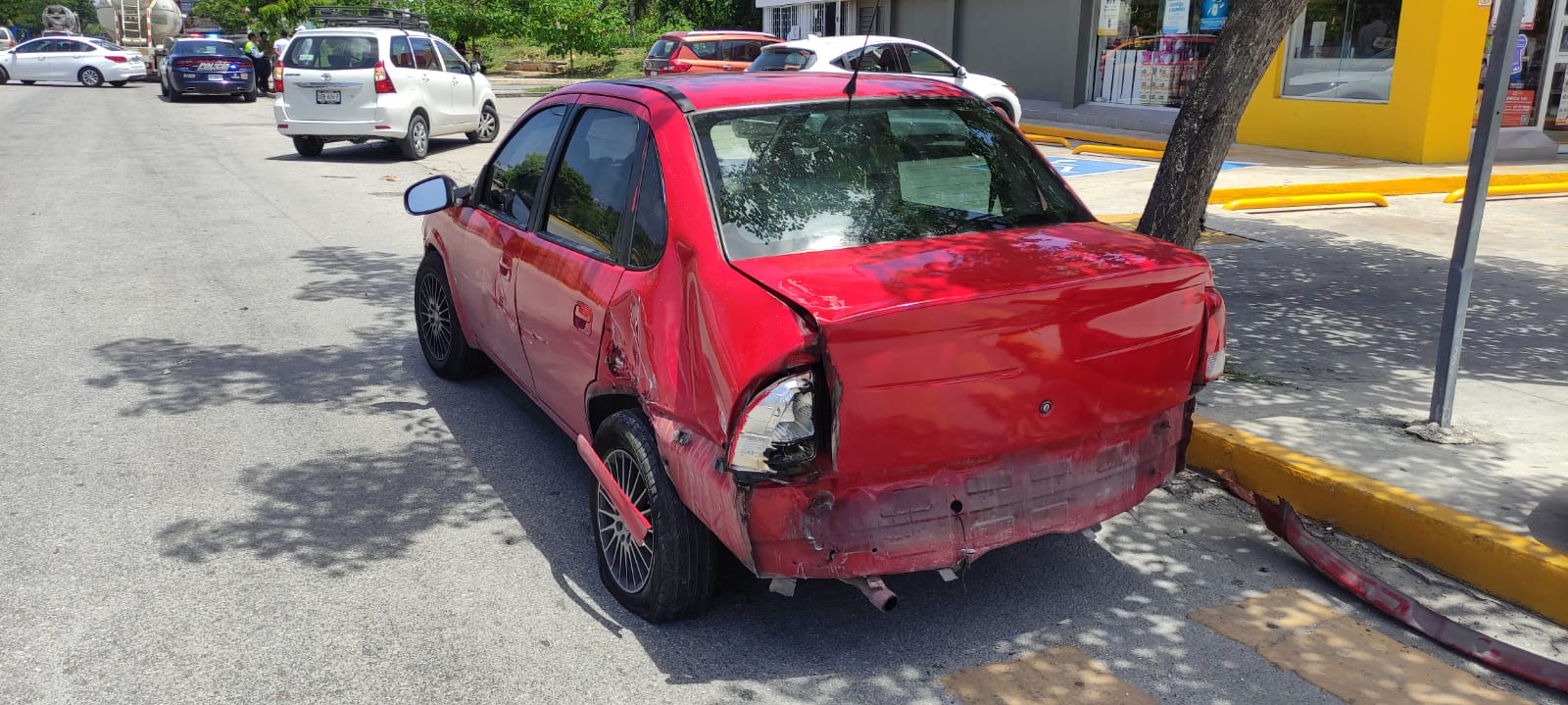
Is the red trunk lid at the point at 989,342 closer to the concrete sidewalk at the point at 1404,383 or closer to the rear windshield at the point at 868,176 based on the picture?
the rear windshield at the point at 868,176

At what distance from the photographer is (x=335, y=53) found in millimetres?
15773

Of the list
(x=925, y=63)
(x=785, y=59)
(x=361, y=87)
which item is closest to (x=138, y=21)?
(x=361, y=87)

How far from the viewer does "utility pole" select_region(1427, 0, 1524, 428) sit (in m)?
4.59

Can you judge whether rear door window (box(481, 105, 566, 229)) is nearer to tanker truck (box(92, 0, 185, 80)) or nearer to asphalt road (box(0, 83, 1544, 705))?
asphalt road (box(0, 83, 1544, 705))

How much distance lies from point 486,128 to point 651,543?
16.0 m

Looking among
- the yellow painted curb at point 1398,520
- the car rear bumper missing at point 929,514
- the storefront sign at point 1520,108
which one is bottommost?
the yellow painted curb at point 1398,520

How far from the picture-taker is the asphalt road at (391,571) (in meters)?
3.35

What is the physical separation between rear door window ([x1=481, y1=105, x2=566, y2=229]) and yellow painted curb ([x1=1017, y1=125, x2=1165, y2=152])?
12466 millimetres

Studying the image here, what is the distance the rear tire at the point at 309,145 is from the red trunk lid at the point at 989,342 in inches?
591

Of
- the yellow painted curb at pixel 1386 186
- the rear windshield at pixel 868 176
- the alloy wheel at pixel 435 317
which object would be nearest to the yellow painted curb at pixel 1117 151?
the yellow painted curb at pixel 1386 186

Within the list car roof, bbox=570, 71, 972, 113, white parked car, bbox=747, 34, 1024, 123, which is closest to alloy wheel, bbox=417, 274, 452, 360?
car roof, bbox=570, 71, 972, 113

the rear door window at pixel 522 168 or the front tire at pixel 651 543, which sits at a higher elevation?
the rear door window at pixel 522 168

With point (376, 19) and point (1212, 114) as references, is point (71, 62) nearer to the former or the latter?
point (376, 19)

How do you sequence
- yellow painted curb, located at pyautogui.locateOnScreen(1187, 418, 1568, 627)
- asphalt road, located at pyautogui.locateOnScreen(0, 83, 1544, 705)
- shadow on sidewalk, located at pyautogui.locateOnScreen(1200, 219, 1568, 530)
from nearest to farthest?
asphalt road, located at pyautogui.locateOnScreen(0, 83, 1544, 705) < yellow painted curb, located at pyautogui.locateOnScreen(1187, 418, 1568, 627) < shadow on sidewalk, located at pyautogui.locateOnScreen(1200, 219, 1568, 530)
